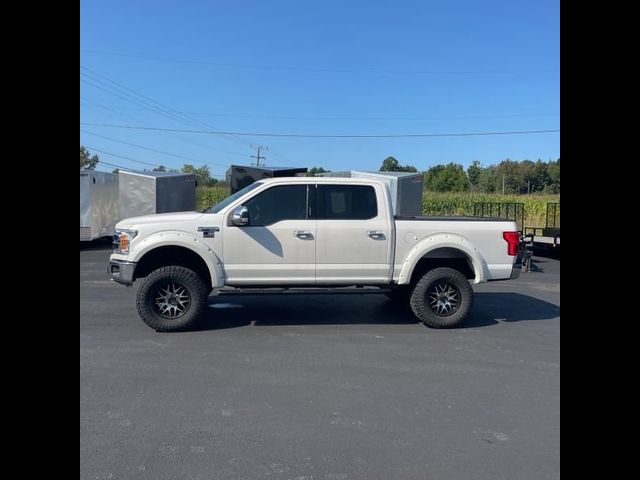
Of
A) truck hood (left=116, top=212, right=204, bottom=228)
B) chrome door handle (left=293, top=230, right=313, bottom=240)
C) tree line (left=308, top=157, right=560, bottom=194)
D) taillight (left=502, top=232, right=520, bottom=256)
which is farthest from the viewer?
tree line (left=308, top=157, right=560, bottom=194)

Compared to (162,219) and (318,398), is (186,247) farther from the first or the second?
(318,398)

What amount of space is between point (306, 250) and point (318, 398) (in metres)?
2.88

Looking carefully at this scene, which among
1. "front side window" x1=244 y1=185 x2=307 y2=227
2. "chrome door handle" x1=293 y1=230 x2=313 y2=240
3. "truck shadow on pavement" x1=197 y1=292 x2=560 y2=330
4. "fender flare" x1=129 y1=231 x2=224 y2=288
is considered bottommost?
"truck shadow on pavement" x1=197 y1=292 x2=560 y2=330

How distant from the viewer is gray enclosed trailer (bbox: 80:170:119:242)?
16.8 meters

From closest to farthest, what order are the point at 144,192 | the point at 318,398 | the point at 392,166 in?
the point at 318,398, the point at 144,192, the point at 392,166

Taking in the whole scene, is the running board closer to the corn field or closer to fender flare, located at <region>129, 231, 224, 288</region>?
fender flare, located at <region>129, 231, 224, 288</region>

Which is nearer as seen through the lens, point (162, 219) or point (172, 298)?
point (172, 298)

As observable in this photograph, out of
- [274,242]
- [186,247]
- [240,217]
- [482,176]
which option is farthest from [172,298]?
[482,176]

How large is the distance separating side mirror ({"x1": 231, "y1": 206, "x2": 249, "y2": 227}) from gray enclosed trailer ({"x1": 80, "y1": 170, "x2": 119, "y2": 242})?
11.6m

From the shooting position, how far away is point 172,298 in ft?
22.9

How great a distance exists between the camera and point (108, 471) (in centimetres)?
333

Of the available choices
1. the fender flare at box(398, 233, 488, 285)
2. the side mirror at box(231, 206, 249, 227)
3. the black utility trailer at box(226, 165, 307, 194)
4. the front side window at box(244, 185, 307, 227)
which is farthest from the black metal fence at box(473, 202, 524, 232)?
the side mirror at box(231, 206, 249, 227)
